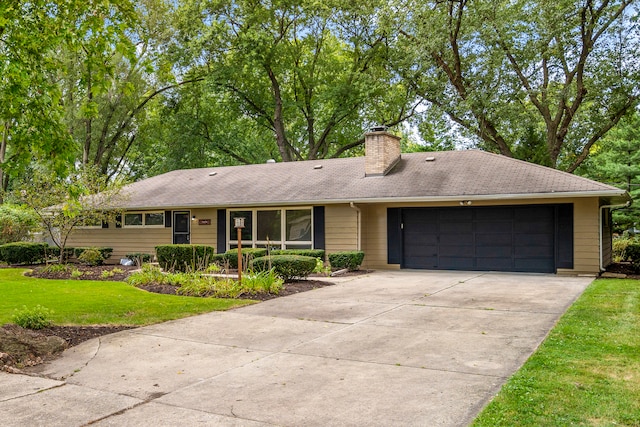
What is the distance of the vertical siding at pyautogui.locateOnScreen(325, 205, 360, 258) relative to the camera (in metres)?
15.2

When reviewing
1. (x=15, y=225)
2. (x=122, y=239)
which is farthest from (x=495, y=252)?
(x=15, y=225)

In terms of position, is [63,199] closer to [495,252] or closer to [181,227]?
[181,227]

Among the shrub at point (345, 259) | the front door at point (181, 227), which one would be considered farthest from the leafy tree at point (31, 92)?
the front door at point (181, 227)

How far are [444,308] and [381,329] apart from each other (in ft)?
6.20

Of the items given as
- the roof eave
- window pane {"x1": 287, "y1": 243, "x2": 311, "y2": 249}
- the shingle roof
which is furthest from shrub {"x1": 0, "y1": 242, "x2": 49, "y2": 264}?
window pane {"x1": 287, "y1": 243, "x2": 311, "y2": 249}

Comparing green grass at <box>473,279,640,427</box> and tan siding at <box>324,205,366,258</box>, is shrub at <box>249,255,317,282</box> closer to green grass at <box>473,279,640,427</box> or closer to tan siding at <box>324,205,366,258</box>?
tan siding at <box>324,205,366,258</box>

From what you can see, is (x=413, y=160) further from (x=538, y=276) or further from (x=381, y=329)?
(x=381, y=329)

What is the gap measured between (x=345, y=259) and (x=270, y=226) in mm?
3305

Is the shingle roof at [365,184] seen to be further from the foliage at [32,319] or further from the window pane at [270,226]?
the foliage at [32,319]

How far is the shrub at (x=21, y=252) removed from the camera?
55.1 feet

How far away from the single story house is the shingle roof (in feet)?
0.12

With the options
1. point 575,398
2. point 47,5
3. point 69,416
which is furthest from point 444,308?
point 47,5

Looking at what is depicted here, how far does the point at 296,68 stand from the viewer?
94.6ft

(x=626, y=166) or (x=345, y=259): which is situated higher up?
(x=626, y=166)
